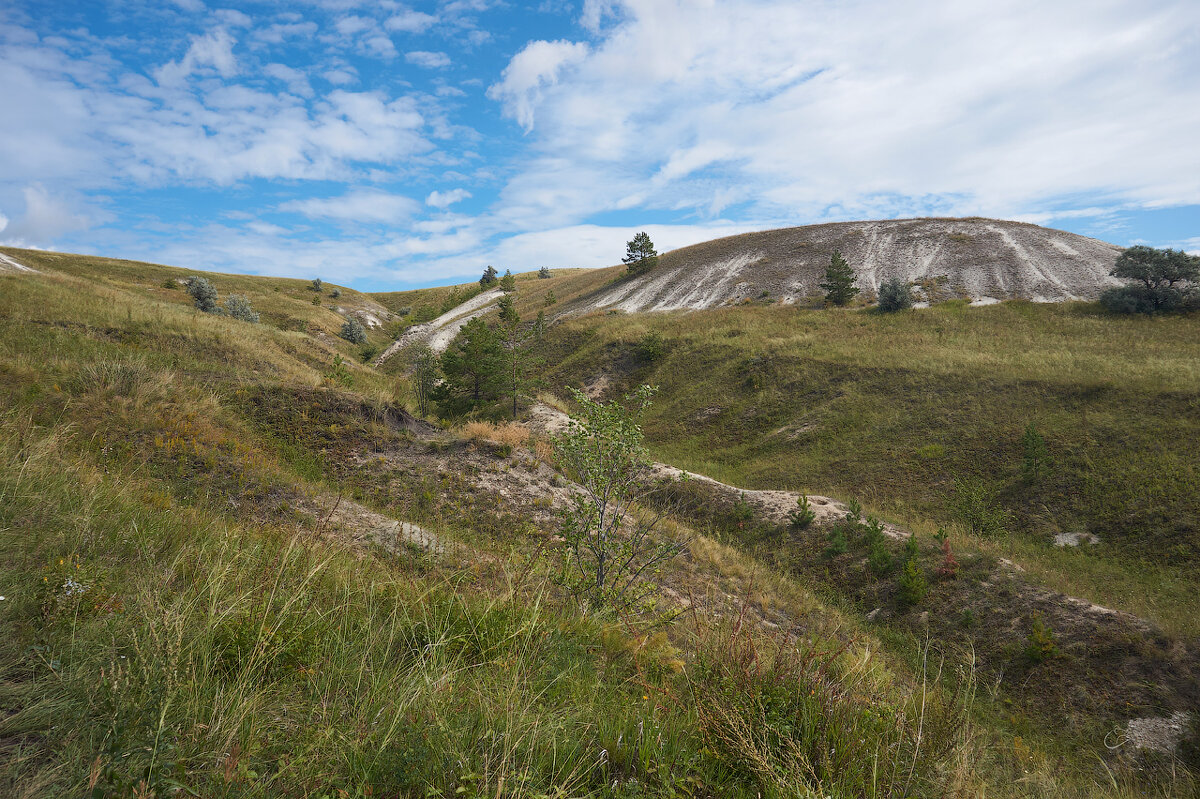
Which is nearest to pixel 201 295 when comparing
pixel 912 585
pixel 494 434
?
pixel 494 434

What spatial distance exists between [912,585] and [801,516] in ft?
13.1

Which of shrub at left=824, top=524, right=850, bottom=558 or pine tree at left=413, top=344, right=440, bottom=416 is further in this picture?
pine tree at left=413, top=344, right=440, bottom=416

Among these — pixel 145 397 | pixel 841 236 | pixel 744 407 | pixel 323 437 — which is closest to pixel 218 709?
pixel 145 397

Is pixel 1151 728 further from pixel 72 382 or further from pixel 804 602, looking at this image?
pixel 72 382

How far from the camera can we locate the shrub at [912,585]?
38.4 ft

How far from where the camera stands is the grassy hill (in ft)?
6.78

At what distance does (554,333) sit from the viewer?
45.0 metres

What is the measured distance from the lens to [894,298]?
113 feet

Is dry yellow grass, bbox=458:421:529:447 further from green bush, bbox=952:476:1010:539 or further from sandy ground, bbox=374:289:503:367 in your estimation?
sandy ground, bbox=374:289:503:367

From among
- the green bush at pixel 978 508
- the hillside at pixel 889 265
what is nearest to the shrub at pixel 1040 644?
the green bush at pixel 978 508

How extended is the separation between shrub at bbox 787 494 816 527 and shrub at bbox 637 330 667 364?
805 inches

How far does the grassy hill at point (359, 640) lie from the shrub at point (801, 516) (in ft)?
6.09

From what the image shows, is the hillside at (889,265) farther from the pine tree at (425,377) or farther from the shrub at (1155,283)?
the pine tree at (425,377)

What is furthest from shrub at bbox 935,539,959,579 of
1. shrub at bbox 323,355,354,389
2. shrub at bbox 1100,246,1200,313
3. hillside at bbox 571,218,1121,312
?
hillside at bbox 571,218,1121,312
